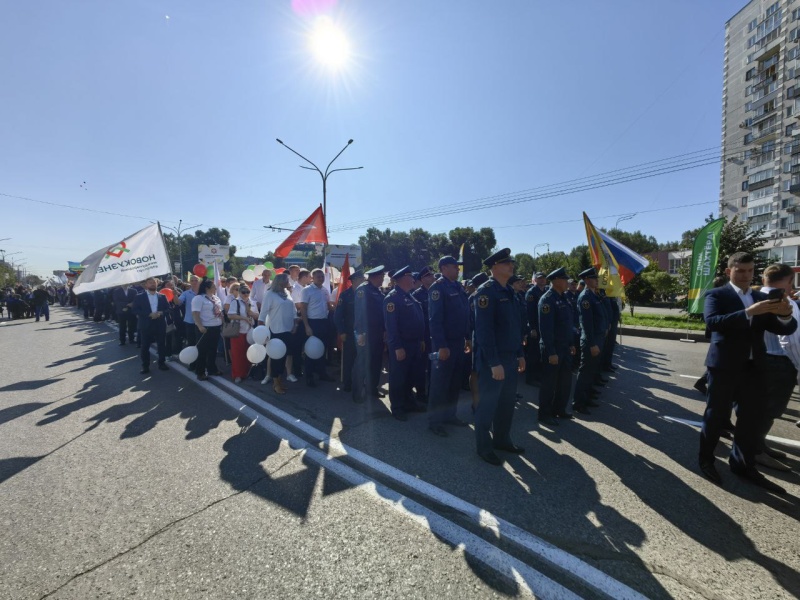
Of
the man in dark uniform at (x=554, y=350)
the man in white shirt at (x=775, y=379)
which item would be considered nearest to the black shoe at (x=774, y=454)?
the man in white shirt at (x=775, y=379)

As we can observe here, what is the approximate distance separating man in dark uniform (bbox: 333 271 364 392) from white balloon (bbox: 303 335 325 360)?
1.42 feet

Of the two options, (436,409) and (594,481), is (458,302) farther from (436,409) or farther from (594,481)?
(594,481)

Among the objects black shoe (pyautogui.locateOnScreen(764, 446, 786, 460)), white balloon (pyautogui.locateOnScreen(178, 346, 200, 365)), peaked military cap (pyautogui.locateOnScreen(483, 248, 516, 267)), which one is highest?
peaked military cap (pyautogui.locateOnScreen(483, 248, 516, 267))

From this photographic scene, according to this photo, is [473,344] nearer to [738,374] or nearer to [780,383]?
[738,374]

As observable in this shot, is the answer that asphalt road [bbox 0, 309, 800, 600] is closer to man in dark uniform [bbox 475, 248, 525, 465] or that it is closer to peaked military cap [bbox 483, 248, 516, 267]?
man in dark uniform [bbox 475, 248, 525, 465]

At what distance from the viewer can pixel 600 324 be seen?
5.39m

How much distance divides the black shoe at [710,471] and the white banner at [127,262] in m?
8.31

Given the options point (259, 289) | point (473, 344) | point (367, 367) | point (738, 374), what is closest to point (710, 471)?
point (738, 374)

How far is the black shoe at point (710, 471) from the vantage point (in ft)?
10.5

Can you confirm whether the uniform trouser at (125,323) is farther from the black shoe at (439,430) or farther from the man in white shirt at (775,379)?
the man in white shirt at (775,379)

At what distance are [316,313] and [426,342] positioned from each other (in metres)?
2.04

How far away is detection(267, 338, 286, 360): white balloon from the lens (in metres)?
5.79

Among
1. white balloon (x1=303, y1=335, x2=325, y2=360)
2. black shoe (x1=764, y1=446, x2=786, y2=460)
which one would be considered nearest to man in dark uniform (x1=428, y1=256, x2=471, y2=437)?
white balloon (x1=303, y1=335, x2=325, y2=360)

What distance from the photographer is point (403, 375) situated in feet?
16.1
